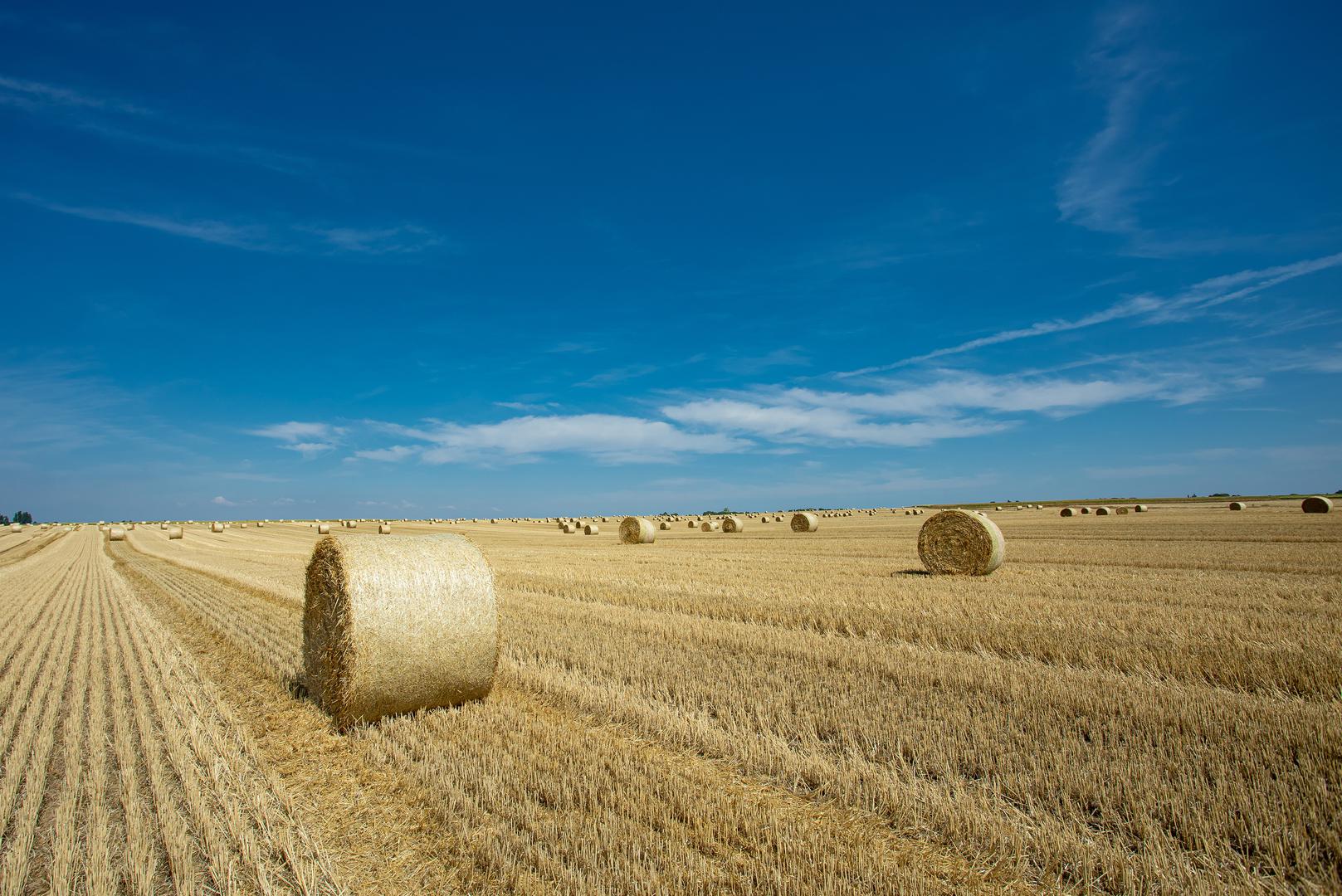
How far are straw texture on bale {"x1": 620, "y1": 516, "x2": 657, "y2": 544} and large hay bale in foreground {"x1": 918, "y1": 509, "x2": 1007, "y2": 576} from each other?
49.1 ft

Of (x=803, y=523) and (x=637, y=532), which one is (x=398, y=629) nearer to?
(x=637, y=532)

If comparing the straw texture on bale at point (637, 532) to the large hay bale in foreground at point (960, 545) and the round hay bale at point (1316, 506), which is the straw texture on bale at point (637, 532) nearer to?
the large hay bale in foreground at point (960, 545)

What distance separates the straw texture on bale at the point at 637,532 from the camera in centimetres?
2870

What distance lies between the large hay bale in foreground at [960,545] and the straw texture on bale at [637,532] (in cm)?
1497

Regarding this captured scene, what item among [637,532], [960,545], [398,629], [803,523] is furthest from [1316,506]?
[398,629]

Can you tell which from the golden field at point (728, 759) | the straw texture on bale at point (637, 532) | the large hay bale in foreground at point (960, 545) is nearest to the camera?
the golden field at point (728, 759)

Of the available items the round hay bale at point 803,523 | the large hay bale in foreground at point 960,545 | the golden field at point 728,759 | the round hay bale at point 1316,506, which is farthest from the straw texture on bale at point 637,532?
the round hay bale at point 1316,506

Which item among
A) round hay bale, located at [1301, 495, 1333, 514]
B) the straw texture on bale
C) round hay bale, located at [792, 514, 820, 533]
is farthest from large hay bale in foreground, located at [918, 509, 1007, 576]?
round hay bale, located at [1301, 495, 1333, 514]

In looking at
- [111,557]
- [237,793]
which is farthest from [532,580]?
[111,557]

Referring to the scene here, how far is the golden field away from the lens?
10.8 ft

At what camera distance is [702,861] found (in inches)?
127

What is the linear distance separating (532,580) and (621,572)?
7.06ft

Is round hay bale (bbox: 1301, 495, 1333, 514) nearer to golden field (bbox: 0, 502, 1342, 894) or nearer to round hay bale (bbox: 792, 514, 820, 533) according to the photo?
round hay bale (bbox: 792, 514, 820, 533)

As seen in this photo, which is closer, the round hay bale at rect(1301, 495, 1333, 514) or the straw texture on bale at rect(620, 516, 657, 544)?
the straw texture on bale at rect(620, 516, 657, 544)
